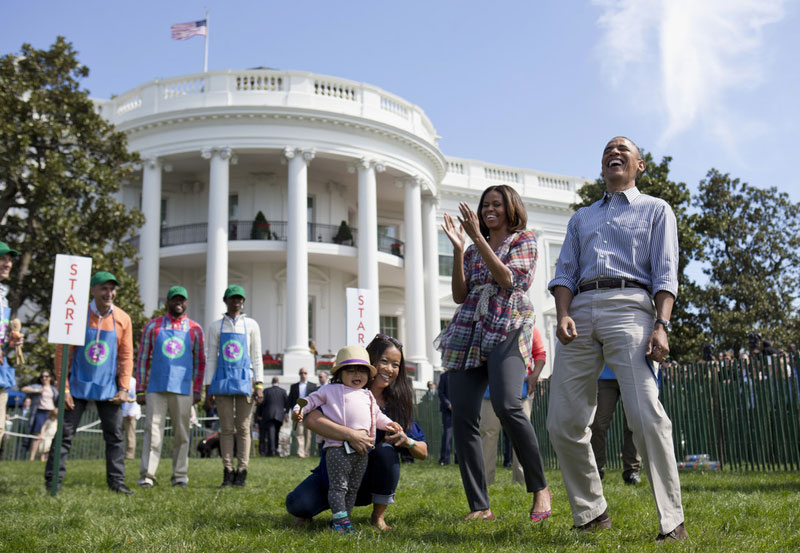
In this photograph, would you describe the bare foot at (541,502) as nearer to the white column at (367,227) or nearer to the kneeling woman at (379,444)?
the kneeling woman at (379,444)

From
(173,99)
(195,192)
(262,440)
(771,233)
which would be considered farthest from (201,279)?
(771,233)

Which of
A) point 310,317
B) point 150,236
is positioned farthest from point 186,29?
point 310,317

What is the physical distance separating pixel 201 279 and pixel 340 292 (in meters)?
5.28

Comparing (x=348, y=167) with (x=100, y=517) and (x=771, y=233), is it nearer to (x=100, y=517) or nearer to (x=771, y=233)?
(x=771, y=233)

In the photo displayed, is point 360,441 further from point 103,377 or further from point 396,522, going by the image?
point 103,377

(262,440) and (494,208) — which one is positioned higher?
(494,208)

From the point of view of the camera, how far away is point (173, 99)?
2825 centimetres

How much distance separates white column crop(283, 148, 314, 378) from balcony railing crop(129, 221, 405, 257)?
139 centimetres

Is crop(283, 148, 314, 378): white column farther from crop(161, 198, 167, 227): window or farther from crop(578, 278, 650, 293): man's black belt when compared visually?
crop(578, 278, 650, 293): man's black belt

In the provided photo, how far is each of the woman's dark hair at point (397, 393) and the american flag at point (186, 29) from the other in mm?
27296

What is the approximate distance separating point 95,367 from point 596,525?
512cm

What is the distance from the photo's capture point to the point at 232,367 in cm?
800

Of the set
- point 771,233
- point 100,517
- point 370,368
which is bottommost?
point 100,517

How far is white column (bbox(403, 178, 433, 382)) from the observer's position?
95.7ft
